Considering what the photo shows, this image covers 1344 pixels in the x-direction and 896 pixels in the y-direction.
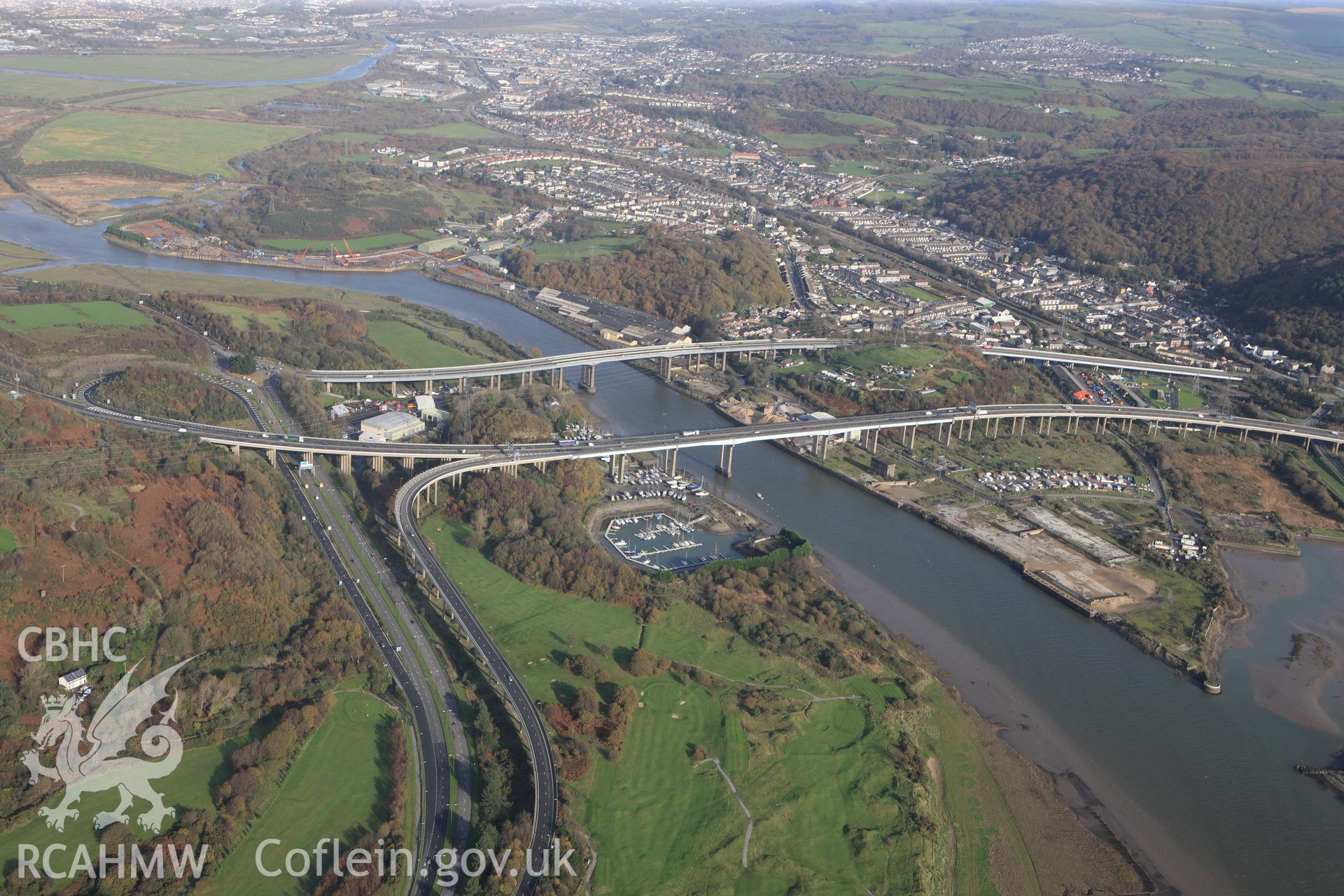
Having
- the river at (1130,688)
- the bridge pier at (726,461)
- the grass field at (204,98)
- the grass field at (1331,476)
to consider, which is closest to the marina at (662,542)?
the river at (1130,688)

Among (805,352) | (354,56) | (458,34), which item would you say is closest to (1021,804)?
(805,352)

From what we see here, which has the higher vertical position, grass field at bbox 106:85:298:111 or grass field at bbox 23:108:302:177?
grass field at bbox 106:85:298:111

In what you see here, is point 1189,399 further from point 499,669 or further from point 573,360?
point 499,669

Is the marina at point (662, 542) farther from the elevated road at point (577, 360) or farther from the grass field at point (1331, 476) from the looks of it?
the grass field at point (1331, 476)

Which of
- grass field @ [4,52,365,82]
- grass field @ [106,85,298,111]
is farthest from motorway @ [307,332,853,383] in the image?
grass field @ [4,52,365,82]

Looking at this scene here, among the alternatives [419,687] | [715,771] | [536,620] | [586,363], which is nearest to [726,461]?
[586,363]

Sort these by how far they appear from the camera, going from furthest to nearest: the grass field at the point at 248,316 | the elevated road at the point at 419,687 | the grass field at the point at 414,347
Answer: the grass field at the point at 248,316 < the grass field at the point at 414,347 < the elevated road at the point at 419,687

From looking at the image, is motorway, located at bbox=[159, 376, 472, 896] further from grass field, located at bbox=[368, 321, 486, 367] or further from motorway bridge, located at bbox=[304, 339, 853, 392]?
grass field, located at bbox=[368, 321, 486, 367]
